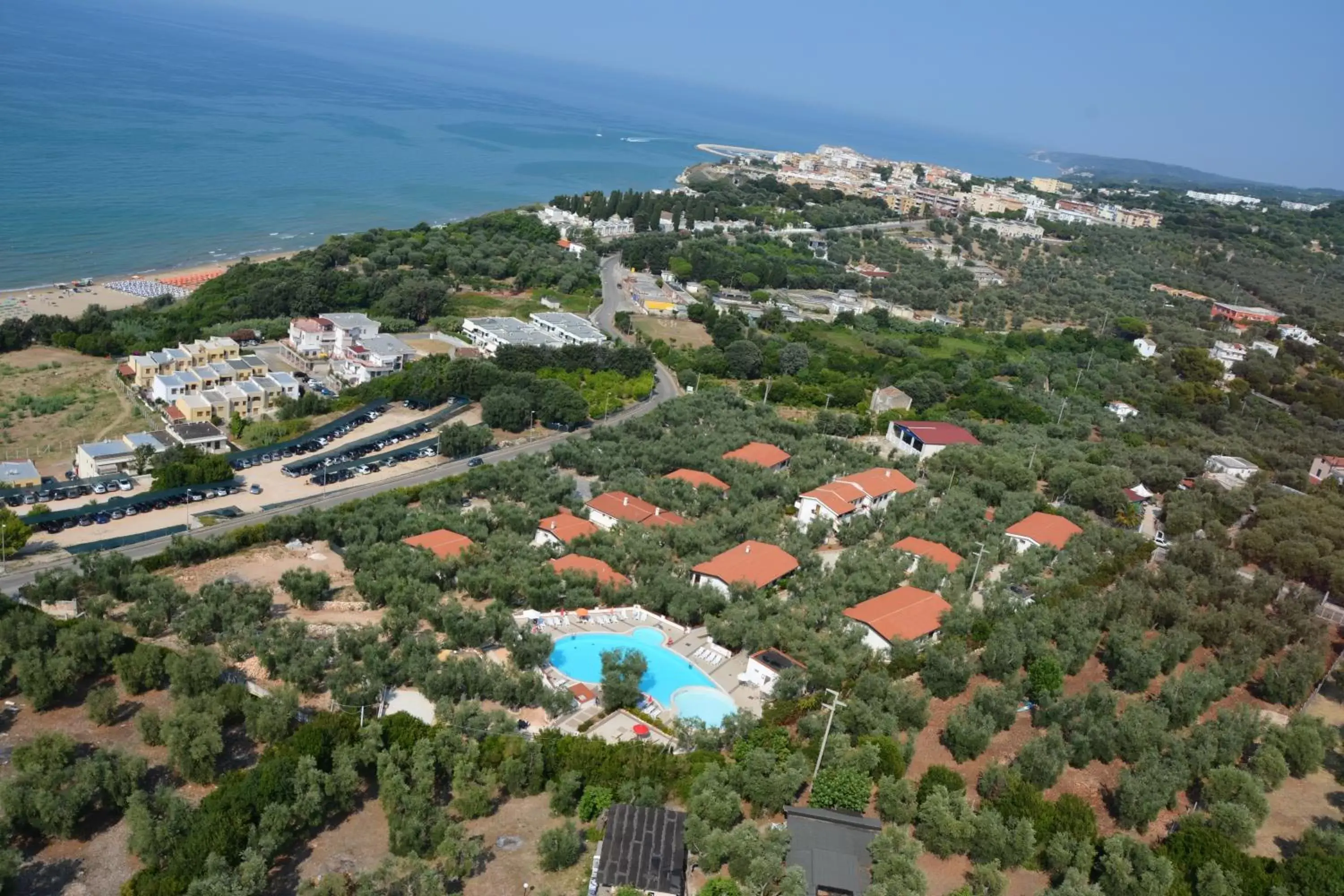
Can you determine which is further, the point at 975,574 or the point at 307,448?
the point at 307,448

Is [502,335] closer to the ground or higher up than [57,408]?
higher up

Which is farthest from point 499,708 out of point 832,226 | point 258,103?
point 258,103

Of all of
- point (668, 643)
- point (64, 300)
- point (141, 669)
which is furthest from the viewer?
point (64, 300)

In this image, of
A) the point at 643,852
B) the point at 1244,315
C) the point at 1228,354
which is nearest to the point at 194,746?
the point at 643,852

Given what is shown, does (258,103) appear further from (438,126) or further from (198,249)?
(198,249)

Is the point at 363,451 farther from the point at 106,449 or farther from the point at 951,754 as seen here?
the point at 951,754

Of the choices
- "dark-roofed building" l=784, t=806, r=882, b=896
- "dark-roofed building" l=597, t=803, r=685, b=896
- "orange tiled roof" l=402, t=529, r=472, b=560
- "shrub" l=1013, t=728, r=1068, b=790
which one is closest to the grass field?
"orange tiled roof" l=402, t=529, r=472, b=560
